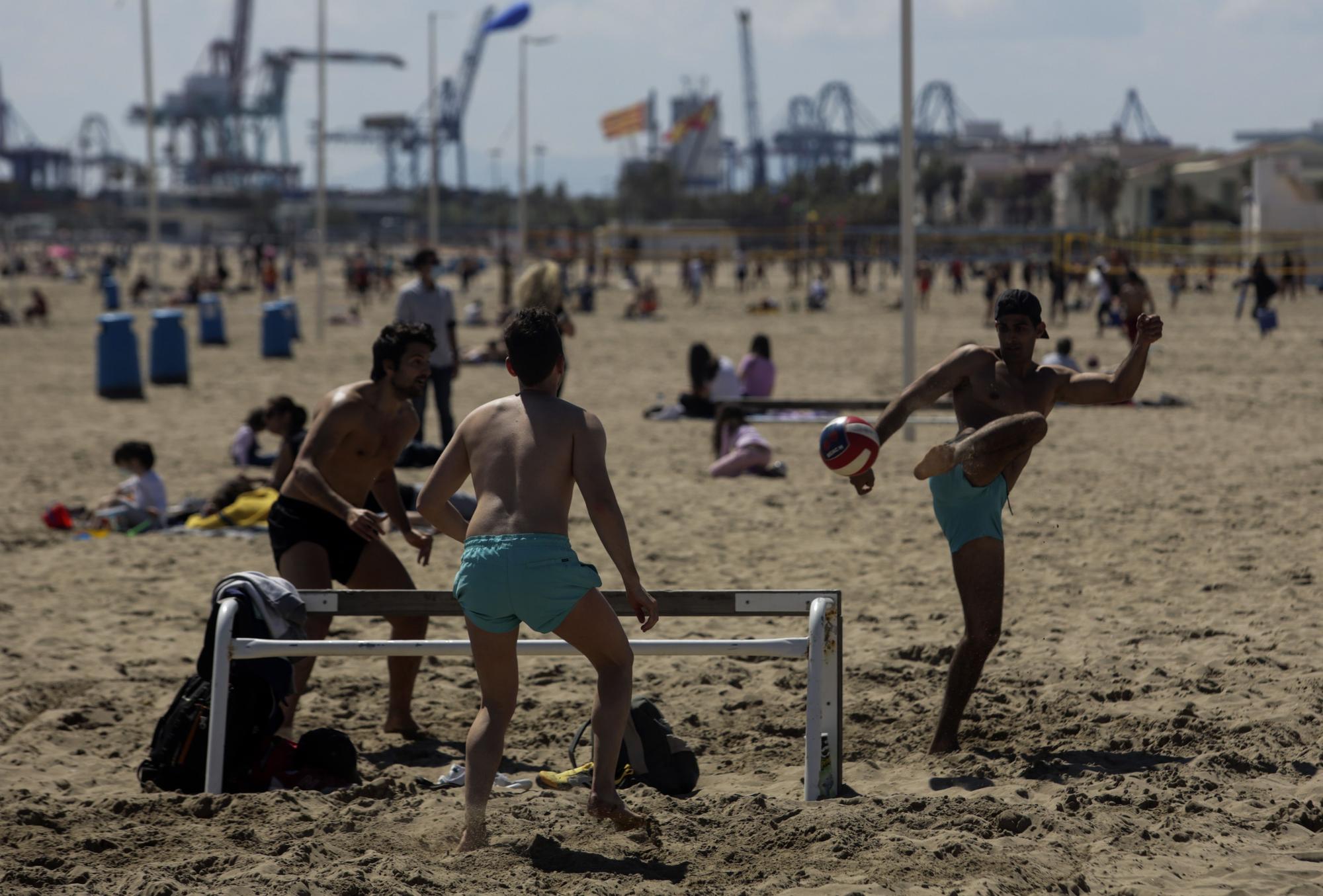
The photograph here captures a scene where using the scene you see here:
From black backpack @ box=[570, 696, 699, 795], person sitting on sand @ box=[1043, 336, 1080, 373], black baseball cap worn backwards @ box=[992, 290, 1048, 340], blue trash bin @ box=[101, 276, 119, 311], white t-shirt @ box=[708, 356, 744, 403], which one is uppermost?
blue trash bin @ box=[101, 276, 119, 311]

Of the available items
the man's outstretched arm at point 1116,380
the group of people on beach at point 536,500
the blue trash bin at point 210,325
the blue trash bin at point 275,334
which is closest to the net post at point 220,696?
the group of people on beach at point 536,500

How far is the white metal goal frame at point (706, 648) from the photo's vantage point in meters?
4.22

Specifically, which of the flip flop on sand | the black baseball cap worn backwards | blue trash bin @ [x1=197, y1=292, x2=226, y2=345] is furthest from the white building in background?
the flip flop on sand

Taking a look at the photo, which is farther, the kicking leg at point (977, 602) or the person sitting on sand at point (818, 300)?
the person sitting on sand at point (818, 300)

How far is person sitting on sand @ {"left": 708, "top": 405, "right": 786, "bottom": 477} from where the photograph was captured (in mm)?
10461

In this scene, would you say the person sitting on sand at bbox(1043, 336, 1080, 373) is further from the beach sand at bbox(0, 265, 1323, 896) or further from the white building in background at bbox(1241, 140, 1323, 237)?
the white building in background at bbox(1241, 140, 1323, 237)

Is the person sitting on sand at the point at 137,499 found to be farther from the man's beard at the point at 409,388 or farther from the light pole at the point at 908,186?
the light pole at the point at 908,186

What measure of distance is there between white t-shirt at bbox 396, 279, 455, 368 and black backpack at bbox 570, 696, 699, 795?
6.15 metres

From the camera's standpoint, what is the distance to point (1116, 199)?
83250 millimetres

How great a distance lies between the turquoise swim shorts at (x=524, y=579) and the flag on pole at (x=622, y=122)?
291 ft

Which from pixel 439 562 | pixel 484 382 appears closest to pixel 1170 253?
pixel 484 382

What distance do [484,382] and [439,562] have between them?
10.4 m

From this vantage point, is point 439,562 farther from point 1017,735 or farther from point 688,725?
point 1017,735

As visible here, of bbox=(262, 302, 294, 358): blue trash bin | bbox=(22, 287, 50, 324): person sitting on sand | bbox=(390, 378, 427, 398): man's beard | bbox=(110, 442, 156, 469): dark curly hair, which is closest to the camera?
bbox=(390, 378, 427, 398): man's beard
